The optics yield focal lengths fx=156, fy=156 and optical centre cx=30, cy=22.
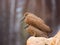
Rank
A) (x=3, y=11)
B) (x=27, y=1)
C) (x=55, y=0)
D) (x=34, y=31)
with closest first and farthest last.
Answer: (x=34, y=31), (x=55, y=0), (x=27, y=1), (x=3, y=11)

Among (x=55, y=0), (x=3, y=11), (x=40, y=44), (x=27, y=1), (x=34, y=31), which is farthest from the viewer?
(x=3, y=11)

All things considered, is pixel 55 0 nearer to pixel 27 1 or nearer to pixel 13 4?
pixel 27 1

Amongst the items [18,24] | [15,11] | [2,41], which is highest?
[15,11]

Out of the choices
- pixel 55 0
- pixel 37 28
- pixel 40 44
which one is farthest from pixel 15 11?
pixel 40 44

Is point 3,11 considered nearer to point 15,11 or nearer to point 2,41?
point 15,11

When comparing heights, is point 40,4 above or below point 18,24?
above

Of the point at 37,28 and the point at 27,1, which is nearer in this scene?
the point at 37,28
